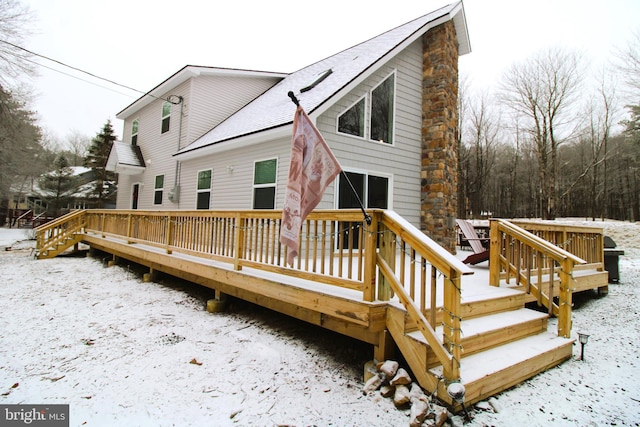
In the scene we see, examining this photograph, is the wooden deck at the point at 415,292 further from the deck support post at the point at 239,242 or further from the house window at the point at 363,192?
the house window at the point at 363,192

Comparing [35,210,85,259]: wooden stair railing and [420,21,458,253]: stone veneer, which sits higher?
[420,21,458,253]: stone veneer

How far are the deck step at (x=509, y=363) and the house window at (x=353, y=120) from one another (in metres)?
4.98

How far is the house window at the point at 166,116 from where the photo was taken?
40.4 ft

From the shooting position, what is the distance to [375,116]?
7.59 metres

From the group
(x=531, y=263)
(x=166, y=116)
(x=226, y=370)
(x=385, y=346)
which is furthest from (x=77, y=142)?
(x=531, y=263)

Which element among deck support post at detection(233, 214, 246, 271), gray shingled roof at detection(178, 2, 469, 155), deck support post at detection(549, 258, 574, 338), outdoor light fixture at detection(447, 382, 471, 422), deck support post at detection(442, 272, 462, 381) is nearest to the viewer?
outdoor light fixture at detection(447, 382, 471, 422)

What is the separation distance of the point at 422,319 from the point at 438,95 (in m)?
7.07

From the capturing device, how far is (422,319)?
2662mm

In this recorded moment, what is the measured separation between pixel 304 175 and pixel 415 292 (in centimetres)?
202

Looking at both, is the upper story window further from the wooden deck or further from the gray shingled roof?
the wooden deck

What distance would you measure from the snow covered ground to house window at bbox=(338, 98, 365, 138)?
4119mm

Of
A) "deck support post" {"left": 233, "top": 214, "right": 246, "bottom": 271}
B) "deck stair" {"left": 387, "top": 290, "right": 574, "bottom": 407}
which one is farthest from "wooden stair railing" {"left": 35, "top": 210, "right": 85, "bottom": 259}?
"deck stair" {"left": 387, "top": 290, "right": 574, "bottom": 407}

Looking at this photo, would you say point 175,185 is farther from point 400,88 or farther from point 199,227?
point 400,88

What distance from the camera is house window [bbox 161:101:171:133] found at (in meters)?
12.3
